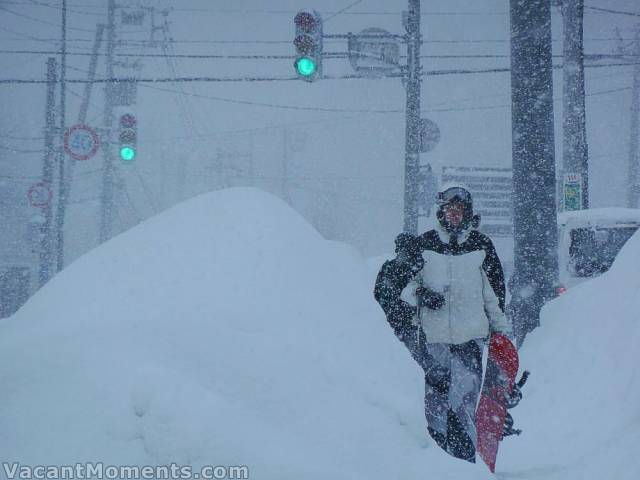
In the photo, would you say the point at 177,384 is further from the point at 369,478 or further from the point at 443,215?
the point at 443,215

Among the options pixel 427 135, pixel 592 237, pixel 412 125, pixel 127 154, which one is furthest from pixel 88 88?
pixel 592 237

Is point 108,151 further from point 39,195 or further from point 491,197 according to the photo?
point 491,197

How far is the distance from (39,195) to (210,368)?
13.2m

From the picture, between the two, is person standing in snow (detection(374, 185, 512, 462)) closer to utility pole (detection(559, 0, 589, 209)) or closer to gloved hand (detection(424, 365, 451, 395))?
gloved hand (detection(424, 365, 451, 395))

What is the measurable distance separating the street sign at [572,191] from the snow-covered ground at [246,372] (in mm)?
5148

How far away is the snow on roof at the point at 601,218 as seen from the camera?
31.4 ft

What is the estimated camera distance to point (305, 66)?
8.66m

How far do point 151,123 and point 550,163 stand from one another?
7599 cm

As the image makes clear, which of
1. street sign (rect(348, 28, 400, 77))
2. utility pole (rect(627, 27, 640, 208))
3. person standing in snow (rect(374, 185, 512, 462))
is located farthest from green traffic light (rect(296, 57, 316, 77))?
utility pole (rect(627, 27, 640, 208))

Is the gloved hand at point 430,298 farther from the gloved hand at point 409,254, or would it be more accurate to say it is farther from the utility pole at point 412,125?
the utility pole at point 412,125

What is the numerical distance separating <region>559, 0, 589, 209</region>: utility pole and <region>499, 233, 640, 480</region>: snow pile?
4084 mm

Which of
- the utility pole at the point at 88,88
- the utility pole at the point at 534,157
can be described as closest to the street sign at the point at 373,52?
the utility pole at the point at 534,157

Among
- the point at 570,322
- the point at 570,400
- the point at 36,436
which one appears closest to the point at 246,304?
the point at 36,436

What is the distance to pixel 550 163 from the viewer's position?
6.21 meters
